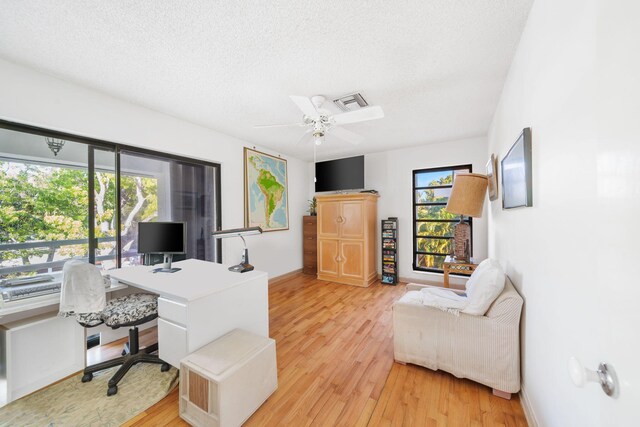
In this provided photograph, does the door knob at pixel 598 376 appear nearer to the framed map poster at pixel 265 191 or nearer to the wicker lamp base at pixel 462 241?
the wicker lamp base at pixel 462 241

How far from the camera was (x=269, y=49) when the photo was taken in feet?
5.55

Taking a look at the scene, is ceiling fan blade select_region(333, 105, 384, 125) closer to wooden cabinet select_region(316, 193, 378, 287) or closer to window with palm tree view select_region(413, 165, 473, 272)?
wooden cabinet select_region(316, 193, 378, 287)

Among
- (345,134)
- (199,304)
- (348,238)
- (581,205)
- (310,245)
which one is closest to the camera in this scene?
(581,205)

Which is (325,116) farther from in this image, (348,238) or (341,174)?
(348,238)

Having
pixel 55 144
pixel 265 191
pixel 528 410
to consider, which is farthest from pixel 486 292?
pixel 55 144

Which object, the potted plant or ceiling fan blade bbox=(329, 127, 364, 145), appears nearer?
ceiling fan blade bbox=(329, 127, 364, 145)

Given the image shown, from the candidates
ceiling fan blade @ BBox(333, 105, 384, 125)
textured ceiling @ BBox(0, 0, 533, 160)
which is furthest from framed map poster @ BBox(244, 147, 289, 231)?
ceiling fan blade @ BBox(333, 105, 384, 125)

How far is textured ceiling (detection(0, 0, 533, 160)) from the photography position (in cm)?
138

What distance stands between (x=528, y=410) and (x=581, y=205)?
1.48m

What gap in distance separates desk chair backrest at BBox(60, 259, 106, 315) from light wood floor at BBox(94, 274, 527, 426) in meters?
0.86

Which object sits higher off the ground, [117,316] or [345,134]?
[345,134]

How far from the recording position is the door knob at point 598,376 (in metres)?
0.63

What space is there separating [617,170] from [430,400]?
1.77m

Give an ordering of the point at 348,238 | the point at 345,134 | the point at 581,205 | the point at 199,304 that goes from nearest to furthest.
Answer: the point at 581,205, the point at 199,304, the point at 345,134, the point at 348,238
